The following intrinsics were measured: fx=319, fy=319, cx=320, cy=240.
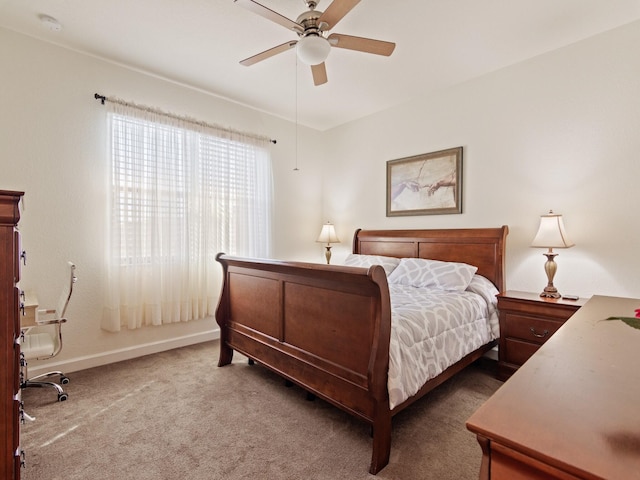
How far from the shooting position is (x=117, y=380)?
8.68 feet

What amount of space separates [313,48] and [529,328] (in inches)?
101

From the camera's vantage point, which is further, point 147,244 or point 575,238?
point 147,244

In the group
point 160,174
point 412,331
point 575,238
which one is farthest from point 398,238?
point 160,174

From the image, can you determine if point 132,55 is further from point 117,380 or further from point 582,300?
point 582,300

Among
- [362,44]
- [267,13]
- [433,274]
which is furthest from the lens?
[433,274]

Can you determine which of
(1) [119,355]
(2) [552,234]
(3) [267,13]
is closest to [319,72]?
(3) [267,13]

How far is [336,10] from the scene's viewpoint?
1843 millimetres

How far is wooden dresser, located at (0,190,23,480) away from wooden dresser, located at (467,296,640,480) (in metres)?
1.42

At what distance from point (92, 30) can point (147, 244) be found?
1816 millimetres

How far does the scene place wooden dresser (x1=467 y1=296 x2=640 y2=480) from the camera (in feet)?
1.76

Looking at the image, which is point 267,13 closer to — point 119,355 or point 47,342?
point 47,342

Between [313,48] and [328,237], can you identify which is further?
[328,237]

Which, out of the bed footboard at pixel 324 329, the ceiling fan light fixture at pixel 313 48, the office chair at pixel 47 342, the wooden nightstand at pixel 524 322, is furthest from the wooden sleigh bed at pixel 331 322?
the ceiling fan light fixture at pixel 313 48

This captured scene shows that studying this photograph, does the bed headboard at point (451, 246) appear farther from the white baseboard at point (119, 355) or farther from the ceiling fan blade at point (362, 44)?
the white baseboard at point (119, 355)
